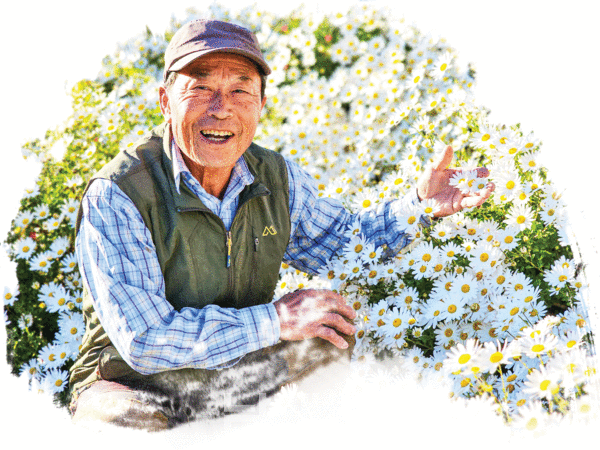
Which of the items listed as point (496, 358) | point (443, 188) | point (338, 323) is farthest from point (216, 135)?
point (496, 358)

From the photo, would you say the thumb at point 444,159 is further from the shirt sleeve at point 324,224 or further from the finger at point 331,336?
the finger at point 331,336

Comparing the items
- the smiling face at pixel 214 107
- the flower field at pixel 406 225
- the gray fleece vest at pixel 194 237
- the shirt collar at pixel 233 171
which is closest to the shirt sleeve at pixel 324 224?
the flower field at pixel 406 225

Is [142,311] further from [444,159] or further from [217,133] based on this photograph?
[444,159]

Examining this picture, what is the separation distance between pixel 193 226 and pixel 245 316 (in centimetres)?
42

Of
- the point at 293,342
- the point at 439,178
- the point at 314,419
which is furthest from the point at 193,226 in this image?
the point at 439,178

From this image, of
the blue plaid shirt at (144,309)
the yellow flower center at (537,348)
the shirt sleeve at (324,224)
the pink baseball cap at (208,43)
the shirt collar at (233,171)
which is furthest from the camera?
the shirt sleeve at (324,224)

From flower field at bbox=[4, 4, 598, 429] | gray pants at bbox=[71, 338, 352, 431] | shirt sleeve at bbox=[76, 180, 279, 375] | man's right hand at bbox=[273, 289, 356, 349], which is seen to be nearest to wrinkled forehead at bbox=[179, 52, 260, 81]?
shirt sleeve at bbox=[76, 180, 279, 375]

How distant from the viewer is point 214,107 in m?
2.22

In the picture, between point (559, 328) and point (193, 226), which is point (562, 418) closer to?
point (559, 328)

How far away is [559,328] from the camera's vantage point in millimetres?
2195

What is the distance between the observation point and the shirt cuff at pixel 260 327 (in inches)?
85.2

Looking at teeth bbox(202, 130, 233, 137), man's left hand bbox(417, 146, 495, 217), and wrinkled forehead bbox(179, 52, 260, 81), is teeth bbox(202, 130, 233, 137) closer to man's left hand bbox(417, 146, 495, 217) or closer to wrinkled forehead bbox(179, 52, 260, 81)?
wrinkled forehead bbox(179, 52, 260, 81)

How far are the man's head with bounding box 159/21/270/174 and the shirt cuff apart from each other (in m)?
0.60

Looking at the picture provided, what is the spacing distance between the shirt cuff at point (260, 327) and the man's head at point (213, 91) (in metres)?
0.60
